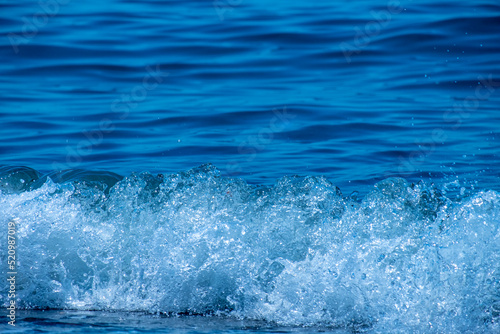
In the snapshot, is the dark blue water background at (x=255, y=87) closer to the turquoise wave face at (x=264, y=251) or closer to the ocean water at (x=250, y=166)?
the ocean water at (x=250, y=166)

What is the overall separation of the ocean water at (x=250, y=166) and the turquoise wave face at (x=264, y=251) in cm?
1

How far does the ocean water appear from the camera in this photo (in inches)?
152

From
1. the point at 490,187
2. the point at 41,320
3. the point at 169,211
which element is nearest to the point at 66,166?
the point at 169,211

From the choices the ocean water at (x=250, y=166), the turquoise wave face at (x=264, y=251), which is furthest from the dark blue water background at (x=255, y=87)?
the turquoise wave face at (x=264, y=251)

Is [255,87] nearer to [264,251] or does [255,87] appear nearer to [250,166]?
[250,166]

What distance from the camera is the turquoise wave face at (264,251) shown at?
376cm

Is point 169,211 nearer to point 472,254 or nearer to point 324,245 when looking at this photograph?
point 324,245

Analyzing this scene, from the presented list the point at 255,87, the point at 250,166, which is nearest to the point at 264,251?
the point at 250,166

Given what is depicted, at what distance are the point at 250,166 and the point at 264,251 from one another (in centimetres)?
214

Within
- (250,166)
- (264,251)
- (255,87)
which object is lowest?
(264,251)

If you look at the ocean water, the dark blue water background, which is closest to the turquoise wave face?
the ocean water

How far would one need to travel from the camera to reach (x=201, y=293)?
163 inches

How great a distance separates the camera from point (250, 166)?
20.7 feet

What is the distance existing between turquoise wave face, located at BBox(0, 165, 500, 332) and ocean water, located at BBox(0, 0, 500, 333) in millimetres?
12
